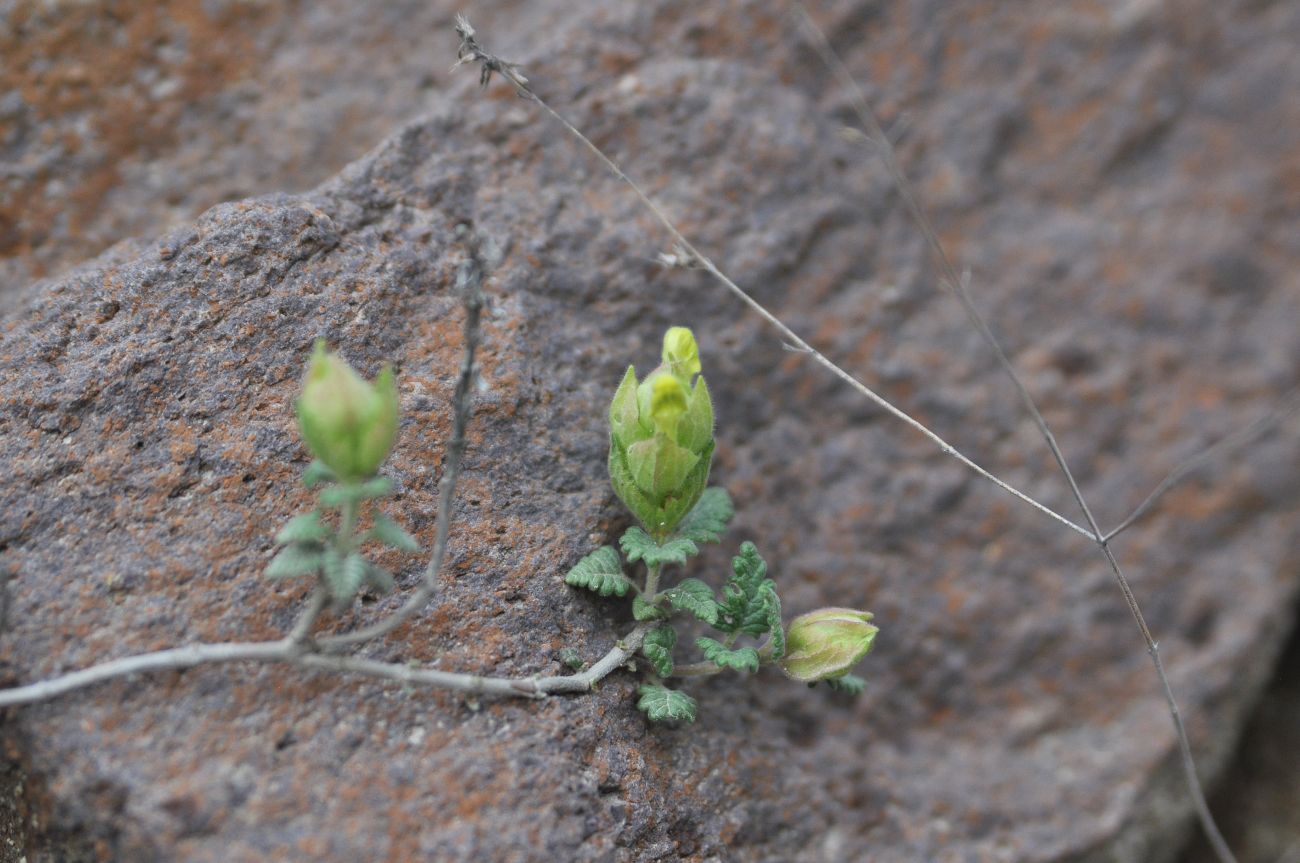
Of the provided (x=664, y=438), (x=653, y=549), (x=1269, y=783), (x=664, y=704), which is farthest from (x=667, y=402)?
(x=1269, y=783)

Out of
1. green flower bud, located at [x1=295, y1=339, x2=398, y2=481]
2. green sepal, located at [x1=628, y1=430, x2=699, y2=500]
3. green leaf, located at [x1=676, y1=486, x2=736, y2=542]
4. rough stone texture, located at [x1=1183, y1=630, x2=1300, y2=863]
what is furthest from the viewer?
rough stone texture, located at [x1=1183, y1=630, x2=1300, y2=863]

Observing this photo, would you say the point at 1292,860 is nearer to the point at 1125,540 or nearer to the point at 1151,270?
the point at 1125,540

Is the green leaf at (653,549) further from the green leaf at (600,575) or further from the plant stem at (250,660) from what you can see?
the plant stem at (250,660)

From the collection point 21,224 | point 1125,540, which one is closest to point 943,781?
point 1125,540

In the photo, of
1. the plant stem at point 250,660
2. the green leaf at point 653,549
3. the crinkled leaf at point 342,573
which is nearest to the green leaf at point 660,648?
the green leaf at point 653,549

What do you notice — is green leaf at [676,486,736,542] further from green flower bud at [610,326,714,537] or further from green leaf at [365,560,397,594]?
green leaf at [365,560,397,594]

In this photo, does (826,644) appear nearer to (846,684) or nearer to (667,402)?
(846,684)

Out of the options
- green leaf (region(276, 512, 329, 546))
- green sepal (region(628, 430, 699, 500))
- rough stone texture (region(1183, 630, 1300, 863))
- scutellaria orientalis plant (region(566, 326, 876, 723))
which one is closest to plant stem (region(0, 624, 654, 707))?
green leaf (region(276, 512, 329, 546))
